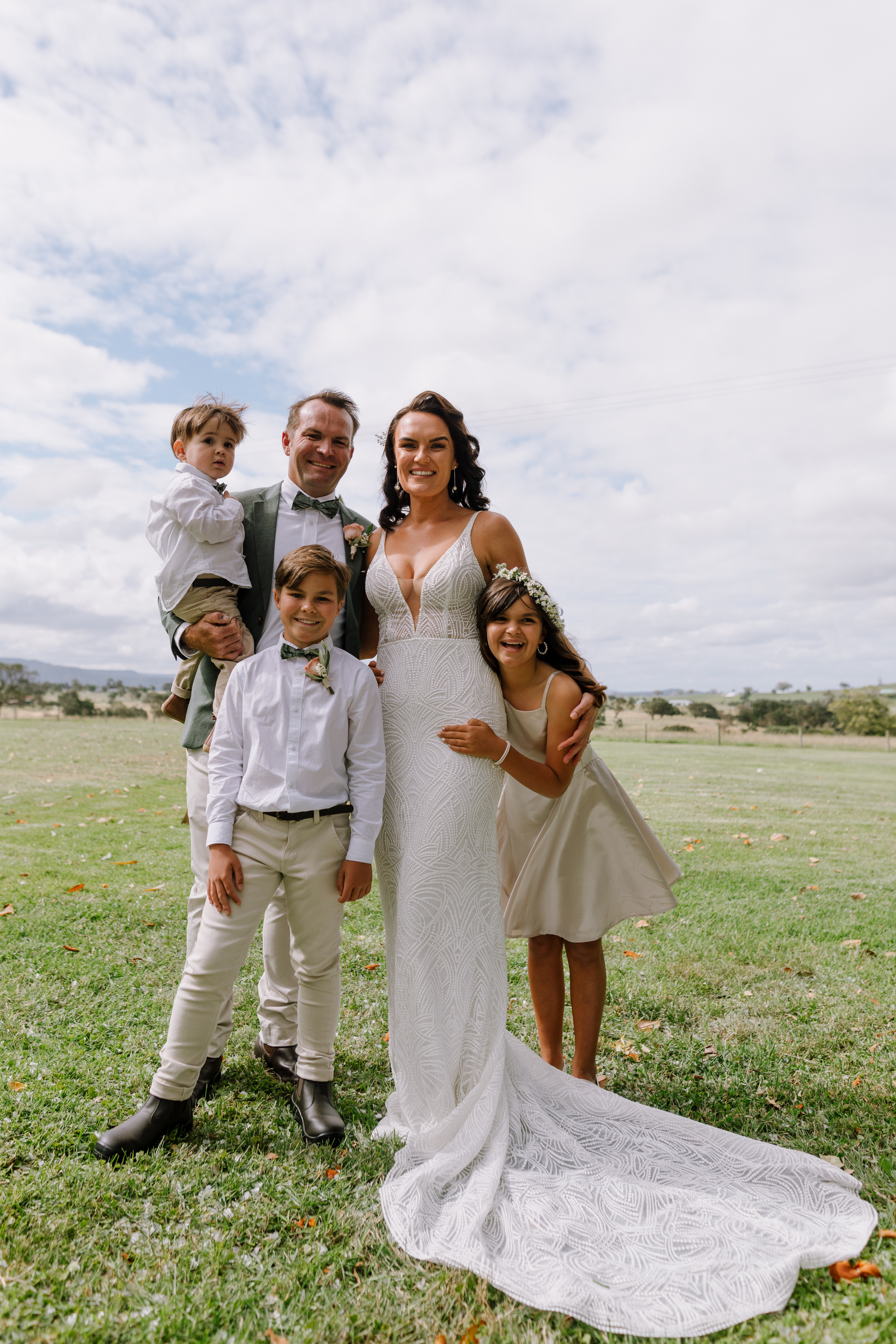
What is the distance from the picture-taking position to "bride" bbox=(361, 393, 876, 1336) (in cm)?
259

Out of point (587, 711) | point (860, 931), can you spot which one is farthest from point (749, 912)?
point (587, 711)

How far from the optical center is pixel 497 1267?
8.50 ft

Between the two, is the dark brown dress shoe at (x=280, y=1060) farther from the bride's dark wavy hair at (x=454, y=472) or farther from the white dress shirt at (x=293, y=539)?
the bride's dark wavy hair at (x=454, y=472)

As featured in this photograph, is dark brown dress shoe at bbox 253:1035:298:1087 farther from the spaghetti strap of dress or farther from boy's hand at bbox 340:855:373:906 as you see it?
the spaghetti strap of dress

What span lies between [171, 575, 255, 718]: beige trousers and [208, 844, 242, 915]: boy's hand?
→ 0.67 m

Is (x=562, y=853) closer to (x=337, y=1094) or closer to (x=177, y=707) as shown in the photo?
(x=337, y=1094)

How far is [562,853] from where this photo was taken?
12.8ft

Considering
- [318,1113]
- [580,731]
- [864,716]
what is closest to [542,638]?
[580,731]

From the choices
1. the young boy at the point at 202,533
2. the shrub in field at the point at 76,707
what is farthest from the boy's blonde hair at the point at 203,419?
the shrub in field at the point at 76,707

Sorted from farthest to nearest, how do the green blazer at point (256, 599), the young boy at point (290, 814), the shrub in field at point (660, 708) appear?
the shrub in field at point (660, 708)
the green blazer at point (256, 599)
the young boy at point (290, 814)

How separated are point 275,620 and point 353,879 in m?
1.25

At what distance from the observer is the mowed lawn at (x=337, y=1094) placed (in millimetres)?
2439

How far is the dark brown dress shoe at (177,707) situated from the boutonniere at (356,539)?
1114mm

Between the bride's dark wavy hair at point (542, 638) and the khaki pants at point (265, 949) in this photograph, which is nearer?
the bride's dark wavy hair at point (542, 638)
